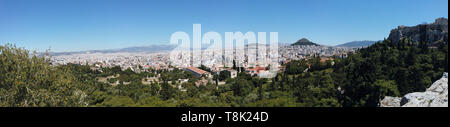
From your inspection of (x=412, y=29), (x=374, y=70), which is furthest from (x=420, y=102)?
(x=412, y=29)

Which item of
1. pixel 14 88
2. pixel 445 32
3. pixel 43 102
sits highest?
pixel 445 32

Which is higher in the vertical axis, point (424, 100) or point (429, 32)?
point (429, 32)

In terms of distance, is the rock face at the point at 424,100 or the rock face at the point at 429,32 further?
the rock face at the point at 429,32

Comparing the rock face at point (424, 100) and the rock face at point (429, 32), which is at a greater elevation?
the rock face at point (429, 32)

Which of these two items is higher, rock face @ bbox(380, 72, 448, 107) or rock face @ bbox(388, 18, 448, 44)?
rock face @ bbox(388, 18, 448, 44)

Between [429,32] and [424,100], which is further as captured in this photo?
[429,32]

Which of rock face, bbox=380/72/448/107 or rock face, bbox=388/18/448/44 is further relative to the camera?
rock face, bbox=388/18/448/44
